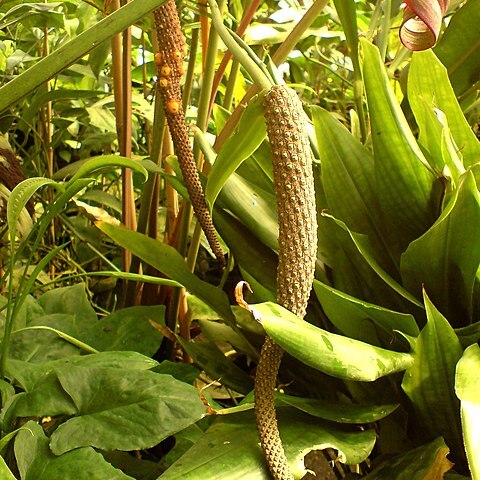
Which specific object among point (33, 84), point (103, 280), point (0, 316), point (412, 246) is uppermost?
point (33, 84)

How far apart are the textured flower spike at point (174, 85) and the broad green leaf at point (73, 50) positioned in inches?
7.7

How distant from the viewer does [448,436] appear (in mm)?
545

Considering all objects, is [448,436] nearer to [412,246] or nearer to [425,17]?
[412,246]

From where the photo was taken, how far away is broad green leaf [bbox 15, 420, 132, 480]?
43cm

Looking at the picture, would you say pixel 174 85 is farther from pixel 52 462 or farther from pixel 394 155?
pixel 52 462

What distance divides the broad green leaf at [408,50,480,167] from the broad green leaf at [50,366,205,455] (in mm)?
375

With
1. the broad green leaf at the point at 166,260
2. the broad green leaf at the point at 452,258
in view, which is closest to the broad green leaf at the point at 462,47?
the broad green leaf at the point at 452,258

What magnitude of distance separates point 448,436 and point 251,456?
191mm

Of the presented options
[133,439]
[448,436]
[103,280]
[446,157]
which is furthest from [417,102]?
[103,280]

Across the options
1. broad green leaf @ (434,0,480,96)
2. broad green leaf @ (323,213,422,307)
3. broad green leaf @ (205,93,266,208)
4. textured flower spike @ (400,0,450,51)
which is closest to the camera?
textured flower spike @ (400,0,450,51)

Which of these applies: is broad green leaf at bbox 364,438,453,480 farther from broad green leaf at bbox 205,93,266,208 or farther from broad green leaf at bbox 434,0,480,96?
broad green leaf at bbox 434,0,480,96

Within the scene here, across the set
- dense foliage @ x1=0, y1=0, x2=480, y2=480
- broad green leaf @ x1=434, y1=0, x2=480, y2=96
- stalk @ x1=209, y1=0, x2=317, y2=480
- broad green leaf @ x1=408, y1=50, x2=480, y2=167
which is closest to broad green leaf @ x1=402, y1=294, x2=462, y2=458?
dense foliage @ x1=0, y1=0, x2=480, y2=480

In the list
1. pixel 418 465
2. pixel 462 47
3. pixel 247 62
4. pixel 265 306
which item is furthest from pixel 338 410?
pixel 462 47

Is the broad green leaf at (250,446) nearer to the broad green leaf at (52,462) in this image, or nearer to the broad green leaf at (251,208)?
the broad green leaf at (52,462)
